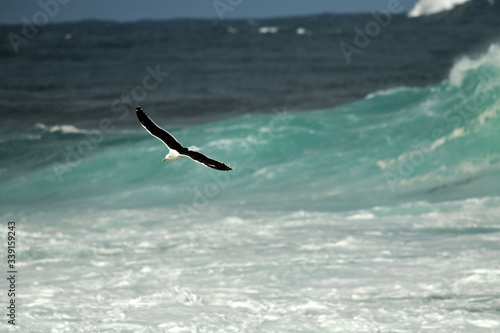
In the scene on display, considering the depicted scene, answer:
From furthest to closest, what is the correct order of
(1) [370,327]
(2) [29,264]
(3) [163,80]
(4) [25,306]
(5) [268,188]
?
(3) [163,80] < (5) [268,188] < (2) [29,264] < (4) [25,306] < (1) [370,327]

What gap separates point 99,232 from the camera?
40.7 feet

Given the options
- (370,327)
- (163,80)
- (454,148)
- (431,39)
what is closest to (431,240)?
(370,327)

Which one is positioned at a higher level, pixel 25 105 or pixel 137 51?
pixel 137 51

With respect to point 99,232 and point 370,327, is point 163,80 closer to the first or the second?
point 99,232

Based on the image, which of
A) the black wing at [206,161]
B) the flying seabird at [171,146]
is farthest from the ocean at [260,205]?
the black wing at [206,161]

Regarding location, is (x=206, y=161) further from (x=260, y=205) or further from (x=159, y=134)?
(x=260, y=205)

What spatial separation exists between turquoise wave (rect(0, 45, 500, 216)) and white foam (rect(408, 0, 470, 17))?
80.7 metres

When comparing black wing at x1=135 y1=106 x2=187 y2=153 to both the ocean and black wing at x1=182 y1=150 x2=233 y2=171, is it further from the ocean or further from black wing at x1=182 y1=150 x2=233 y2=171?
the ocean

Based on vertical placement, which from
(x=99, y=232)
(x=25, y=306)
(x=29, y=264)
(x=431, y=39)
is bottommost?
(x=25, y=306)

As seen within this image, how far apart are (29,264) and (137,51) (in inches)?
1888

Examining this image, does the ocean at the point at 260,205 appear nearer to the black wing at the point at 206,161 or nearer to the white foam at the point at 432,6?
the black wing at the point at 206,161

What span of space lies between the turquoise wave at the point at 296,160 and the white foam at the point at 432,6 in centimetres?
8067

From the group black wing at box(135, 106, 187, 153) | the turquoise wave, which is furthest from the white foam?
black wing at box(135, 106, 187, 153)

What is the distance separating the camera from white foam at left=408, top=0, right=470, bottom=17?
99.1 metres
